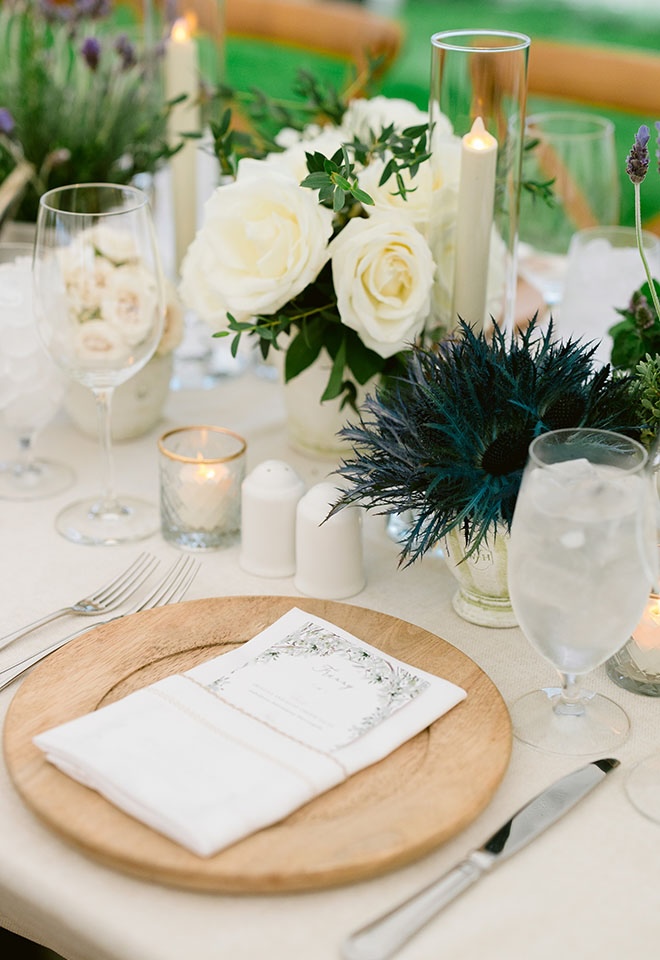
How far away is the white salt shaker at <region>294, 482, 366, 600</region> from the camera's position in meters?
1.00

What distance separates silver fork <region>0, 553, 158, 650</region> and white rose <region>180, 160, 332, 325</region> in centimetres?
25

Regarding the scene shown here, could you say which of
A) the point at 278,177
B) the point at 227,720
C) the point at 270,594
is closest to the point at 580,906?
the point at 227,720

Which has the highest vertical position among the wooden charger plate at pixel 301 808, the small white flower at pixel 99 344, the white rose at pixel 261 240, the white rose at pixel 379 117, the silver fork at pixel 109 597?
the white rose at pixel 379 117

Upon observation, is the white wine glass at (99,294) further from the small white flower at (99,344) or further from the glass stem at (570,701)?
the glass stem at (570,701)

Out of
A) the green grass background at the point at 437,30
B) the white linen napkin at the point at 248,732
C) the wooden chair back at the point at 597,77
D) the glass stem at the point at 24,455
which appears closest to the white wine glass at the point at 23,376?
the glass stem at the point at 24,455

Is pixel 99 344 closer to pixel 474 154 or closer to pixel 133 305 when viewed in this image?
pixel 133 305

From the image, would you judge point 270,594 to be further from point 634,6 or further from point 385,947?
point 634,6

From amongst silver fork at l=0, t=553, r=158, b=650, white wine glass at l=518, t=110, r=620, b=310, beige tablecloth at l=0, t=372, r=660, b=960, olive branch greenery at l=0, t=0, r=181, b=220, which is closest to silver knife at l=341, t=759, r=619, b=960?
beige tablecloth at l=0, t=372, r=660, b=960

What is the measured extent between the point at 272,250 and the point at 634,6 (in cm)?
413

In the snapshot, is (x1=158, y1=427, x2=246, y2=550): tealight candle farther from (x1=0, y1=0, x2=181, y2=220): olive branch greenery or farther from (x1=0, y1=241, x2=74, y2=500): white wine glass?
(x1=0, y1=0, x2=181, y2=220): olive branch greenery

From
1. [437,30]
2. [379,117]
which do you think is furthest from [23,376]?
[437,30]

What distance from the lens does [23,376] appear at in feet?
3.90

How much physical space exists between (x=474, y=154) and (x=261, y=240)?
0.22m

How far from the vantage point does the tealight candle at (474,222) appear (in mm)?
1105
